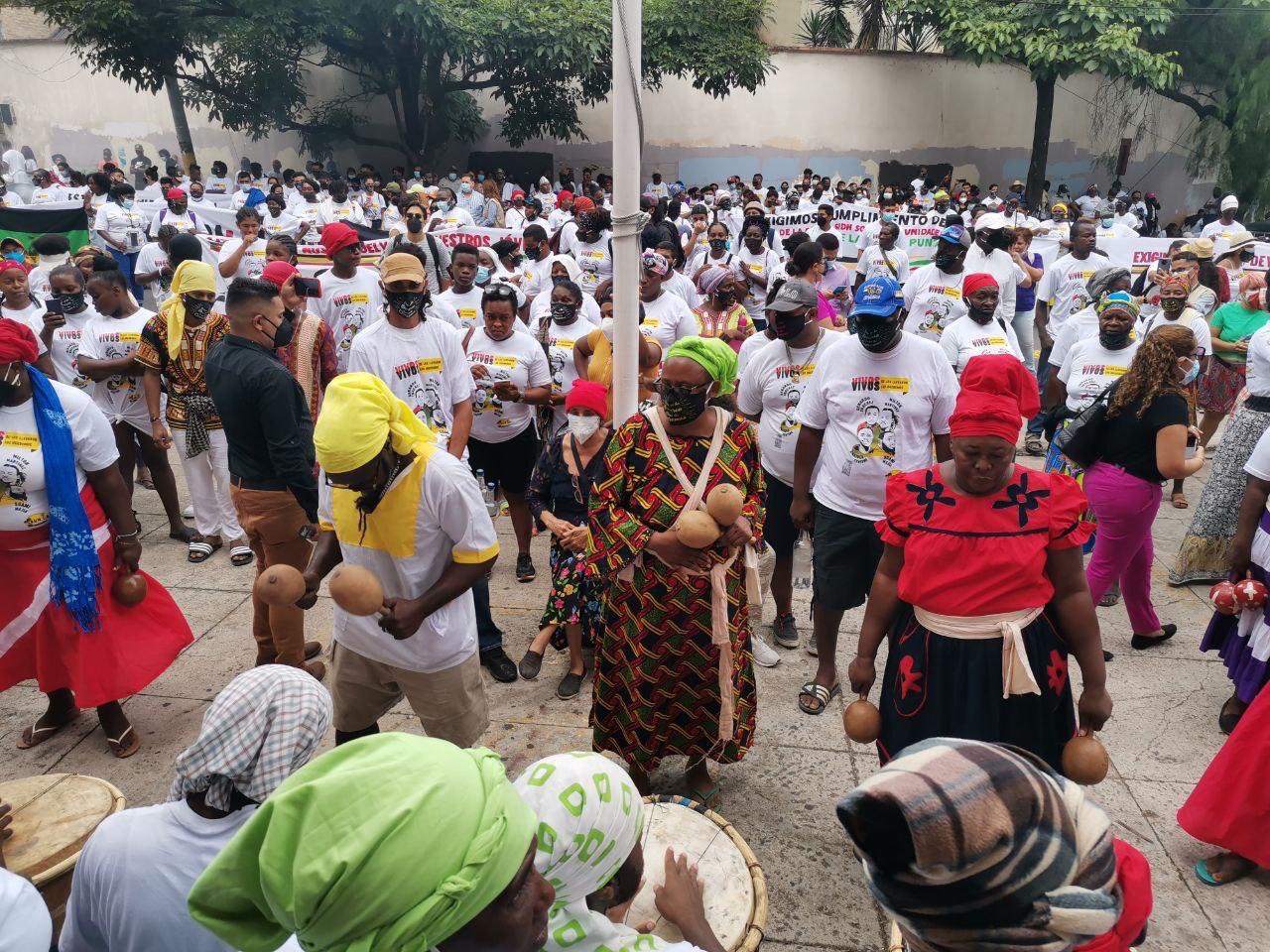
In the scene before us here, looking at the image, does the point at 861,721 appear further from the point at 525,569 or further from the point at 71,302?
the point at 71,302

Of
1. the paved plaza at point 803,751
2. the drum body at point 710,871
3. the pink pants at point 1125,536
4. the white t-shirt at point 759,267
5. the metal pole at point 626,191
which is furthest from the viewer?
the white t-shirt at point 759,267

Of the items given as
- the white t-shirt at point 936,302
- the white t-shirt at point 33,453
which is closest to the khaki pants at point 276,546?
the white t-shirt at point 33,453

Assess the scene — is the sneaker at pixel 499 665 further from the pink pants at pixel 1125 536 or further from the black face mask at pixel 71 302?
the black face mask at pixel 71 302

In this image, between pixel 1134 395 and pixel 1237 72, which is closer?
pixel 1134 395

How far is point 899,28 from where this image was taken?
27.5 meters

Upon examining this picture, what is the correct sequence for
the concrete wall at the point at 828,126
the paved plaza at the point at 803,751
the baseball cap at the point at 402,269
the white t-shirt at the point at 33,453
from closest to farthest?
the paved plaza at the point at 803,751 → the white t-shirt at the point at 33,453 → the baseball cap at the point at 402,269 → the concrete wall at the point at 828,126

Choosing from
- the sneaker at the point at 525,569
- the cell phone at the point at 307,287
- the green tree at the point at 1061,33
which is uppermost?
the green tree at the point at 1061,33

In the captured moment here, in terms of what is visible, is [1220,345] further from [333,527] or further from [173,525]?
[173,525]

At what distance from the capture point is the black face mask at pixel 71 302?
6.21 metres

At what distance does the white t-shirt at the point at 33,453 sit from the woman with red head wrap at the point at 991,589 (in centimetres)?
332

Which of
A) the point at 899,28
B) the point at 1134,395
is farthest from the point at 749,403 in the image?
the point at 899,28

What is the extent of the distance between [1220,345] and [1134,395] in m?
3.76

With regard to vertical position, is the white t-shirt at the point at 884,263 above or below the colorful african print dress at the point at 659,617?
above

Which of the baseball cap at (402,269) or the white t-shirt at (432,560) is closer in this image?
the white t-shirt at (432,560)
